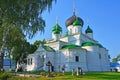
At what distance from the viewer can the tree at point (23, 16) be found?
72.3 ft

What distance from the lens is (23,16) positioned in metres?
23.8

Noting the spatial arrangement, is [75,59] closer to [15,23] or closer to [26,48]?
[26,48]

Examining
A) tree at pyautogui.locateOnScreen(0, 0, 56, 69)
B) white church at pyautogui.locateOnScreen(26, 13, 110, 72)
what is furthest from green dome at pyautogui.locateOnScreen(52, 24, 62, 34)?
tree at pyautogui.locateOnScreen(0, 0, 56, 69)

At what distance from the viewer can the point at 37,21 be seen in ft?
84.1

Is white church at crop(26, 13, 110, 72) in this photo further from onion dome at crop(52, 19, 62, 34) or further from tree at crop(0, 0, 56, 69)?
tree at crop(0, 0, 56, 69)

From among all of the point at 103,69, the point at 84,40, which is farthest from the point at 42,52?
the point at 103,69

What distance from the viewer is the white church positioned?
39.1m

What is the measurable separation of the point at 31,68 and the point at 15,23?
65.1 feet

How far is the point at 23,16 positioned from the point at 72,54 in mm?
17339

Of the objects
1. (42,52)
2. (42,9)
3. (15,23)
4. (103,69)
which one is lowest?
(103,69)

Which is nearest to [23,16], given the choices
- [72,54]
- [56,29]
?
[72,54]

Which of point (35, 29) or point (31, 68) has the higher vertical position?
point (35, 29)

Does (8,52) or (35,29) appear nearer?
(35,29)

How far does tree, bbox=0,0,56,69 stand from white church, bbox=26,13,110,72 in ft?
44.1
